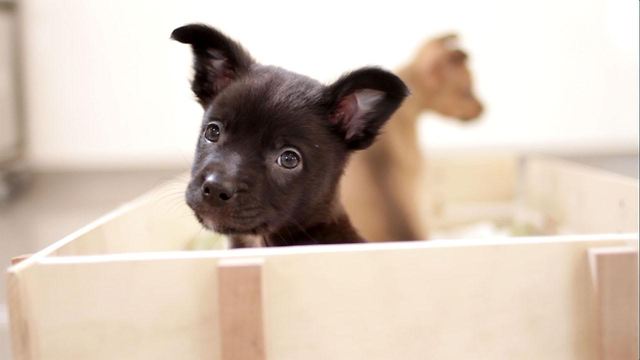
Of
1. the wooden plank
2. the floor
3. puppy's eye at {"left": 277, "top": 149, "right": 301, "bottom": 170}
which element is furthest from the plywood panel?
the floor

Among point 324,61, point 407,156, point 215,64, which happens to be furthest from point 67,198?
point 215,64

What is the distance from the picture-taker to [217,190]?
3.60 feet

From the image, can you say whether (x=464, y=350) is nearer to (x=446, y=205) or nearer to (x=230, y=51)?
(x=230, y=51)

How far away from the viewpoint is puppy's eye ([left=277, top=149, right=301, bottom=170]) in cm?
120

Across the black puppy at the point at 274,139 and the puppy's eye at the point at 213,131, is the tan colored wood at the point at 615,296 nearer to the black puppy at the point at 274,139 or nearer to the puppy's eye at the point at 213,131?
the black puppy at the point at 274,139

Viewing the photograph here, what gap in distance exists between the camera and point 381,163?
2043 mm

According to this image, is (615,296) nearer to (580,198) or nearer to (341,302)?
(341,302)

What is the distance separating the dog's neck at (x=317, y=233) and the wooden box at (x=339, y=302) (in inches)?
10.4

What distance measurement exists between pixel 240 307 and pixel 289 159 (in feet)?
1.05

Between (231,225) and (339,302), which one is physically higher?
(231,225)

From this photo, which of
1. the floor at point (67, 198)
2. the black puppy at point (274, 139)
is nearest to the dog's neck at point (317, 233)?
the black puppy at point (274, 139)

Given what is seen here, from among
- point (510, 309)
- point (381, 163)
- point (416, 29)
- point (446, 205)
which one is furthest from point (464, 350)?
point (416, 29)

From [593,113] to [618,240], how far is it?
81.6 inches

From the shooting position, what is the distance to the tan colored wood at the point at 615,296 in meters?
1.05
